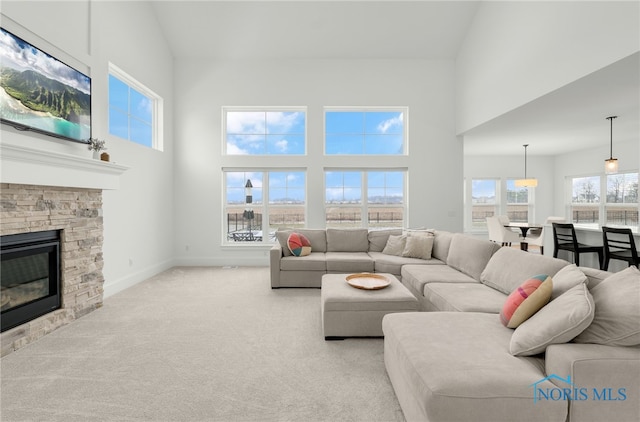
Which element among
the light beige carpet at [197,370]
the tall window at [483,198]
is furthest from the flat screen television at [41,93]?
the tall window at [483,198]

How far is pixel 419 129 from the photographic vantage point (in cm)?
607

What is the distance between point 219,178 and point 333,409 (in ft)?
16.4

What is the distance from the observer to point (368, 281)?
316cm

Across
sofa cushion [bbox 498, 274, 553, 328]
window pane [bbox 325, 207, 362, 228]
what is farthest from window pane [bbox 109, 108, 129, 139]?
sofa cushion [bbox 498, 274, 553, 328]

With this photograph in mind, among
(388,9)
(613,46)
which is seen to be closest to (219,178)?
(388,9)

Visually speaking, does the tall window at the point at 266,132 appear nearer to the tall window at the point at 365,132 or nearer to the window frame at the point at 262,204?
the window frame at the point at 262,204

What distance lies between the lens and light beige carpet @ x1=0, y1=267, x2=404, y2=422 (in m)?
1.80

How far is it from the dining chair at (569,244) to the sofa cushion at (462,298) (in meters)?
2.80

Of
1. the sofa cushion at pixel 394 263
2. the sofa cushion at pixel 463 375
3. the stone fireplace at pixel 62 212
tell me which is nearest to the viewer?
the sofa cushion at pixel 463 375

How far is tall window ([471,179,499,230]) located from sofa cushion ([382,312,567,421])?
779cm

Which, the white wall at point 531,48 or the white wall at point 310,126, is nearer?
the white wall at point 531,48

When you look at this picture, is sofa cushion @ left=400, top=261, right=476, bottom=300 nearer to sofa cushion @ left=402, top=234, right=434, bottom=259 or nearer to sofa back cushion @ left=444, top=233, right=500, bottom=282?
sofa back cushion @ left=444, top=233, right=500, bottom=282

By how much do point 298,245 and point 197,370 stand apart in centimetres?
257

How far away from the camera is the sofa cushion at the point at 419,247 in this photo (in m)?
4.45
